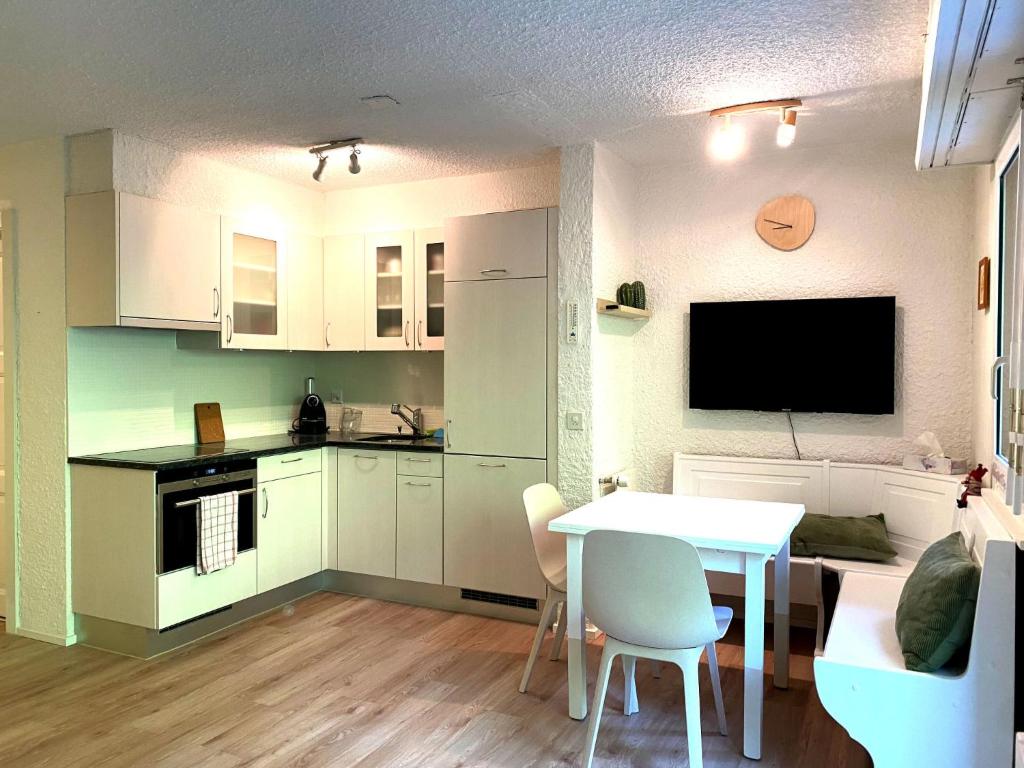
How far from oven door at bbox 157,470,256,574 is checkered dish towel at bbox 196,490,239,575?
0.11 feet

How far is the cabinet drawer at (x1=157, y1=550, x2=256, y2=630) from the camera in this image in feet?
11.6

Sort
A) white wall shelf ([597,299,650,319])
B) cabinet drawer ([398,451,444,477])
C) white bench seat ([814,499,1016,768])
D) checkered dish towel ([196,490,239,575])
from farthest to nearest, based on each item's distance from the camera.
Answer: cabinet drawer ([398,451,444,477]) → white wall shelf ([597,299,650,319]) → checkered dish towel ([196,490,239,575]) → white bench seat ([814,499,1016,768])

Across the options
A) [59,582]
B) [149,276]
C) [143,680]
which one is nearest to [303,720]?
[143,680]

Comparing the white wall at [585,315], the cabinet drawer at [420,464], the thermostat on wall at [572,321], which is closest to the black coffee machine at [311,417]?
the cabinet drawer at [420,464]

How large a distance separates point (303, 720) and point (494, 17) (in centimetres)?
266

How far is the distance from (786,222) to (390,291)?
2.31 metres

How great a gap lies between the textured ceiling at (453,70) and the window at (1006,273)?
55 centimetres

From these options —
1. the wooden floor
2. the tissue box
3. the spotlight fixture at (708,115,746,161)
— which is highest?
the spotlight fixture at (708,115,746,161)

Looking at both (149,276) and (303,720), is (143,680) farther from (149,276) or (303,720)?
(149,276)

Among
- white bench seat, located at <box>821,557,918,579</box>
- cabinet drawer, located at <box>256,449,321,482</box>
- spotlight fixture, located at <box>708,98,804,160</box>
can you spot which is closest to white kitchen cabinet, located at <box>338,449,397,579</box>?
cabinet drawer, located at <box>256,449,321,482</box>

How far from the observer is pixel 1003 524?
7.82 ft

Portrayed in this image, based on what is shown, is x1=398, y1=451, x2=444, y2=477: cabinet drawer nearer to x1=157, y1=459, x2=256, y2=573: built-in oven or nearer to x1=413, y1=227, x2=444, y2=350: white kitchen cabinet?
x1=413, y1=227, x2=444, y2=350: white kitchen cabinet

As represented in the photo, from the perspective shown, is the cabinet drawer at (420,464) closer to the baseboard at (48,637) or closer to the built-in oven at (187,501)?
the built-in oven at (187,501)

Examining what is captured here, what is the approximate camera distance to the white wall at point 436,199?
4.45m
